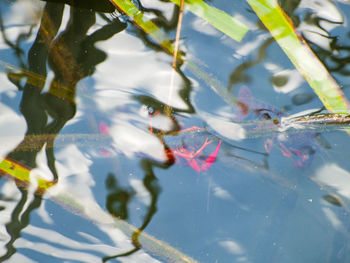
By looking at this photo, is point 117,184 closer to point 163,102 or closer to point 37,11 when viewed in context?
point 163,102

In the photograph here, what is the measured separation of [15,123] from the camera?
2082 millimetres

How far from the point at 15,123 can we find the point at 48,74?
1.36 feet

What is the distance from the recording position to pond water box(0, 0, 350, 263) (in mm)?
1918

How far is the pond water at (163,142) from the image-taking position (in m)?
1.92

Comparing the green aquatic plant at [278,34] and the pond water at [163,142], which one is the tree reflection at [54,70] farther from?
the green aquatic plant at [278,34]

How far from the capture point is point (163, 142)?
209 centimetres

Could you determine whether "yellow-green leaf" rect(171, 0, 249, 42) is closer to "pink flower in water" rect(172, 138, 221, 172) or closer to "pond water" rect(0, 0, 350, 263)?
"pond water" rect(0, 0, 350, 263)

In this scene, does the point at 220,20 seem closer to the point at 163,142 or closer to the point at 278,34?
the point at 278,34

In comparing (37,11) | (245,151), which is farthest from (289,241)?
(37,11)

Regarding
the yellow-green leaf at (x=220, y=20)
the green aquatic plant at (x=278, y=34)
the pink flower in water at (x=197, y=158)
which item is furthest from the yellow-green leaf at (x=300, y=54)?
the pink flower in water at (x=197, y=158)

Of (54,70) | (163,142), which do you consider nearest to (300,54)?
(163,142)

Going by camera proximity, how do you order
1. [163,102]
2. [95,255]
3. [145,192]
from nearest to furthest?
[95,255], [145,192], [163,102]

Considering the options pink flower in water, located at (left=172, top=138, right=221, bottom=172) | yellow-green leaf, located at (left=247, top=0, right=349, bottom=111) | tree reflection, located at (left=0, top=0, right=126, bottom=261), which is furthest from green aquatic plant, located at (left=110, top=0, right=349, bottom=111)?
pink flower in water, located at (left=172, top=138, right=221, bottom=172)

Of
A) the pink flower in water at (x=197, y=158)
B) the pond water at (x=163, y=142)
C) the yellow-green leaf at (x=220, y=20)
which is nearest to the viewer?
the pond water at (x=163, y=142)
